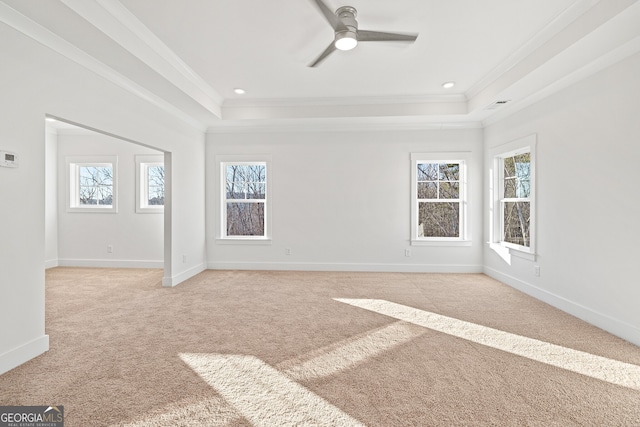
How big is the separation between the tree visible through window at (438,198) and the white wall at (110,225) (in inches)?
194

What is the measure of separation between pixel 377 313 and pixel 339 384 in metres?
1.40

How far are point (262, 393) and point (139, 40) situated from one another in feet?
10.5

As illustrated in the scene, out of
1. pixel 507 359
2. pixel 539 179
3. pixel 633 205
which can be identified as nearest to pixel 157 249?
pixel 507 359

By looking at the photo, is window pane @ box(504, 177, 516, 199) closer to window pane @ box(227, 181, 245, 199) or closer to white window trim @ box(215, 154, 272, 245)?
white window trim @ box(215, 154, 272, 245)

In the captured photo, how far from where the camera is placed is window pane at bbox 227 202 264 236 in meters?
5.70

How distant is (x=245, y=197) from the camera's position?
5.70 m

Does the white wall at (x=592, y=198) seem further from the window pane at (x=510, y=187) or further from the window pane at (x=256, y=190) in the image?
the window pane at (x=256, y=190)

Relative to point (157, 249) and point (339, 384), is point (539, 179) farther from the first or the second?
point (157, 249)

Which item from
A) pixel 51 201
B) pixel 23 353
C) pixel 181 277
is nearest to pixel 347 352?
pixel 23 353

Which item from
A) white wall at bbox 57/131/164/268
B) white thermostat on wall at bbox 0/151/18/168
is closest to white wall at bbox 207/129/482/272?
white wall at bbox 57/131/164/268

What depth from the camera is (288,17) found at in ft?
8.71

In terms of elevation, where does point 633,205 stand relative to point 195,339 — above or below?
above

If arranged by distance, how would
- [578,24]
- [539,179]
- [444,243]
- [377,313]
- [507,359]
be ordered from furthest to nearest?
[444,243] → [539,179] → [377,313] → [578,24] → [507,359]

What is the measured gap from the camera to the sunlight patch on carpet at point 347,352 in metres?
2.15
